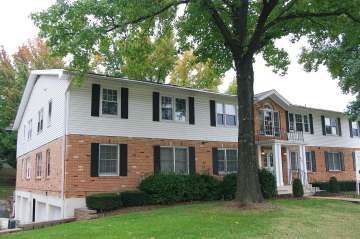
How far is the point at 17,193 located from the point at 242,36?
20739mm

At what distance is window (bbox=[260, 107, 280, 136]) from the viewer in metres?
25.7

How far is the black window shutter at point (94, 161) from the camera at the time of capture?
17.6m

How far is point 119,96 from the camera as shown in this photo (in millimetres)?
19141

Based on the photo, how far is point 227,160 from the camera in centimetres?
2272

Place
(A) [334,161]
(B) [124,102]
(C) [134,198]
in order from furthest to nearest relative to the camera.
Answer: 1. (A) [334,161]
2. (B) [124,102]
3. (C) [134,198]

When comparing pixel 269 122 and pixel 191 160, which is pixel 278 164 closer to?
pixel 269 122

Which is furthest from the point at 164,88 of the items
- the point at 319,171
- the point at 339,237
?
the point at 319,171

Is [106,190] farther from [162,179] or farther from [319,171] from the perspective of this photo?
[319,171]

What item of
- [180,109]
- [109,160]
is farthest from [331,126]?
[109,160]

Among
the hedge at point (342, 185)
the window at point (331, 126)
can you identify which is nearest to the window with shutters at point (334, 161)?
the window at point (331, 126)

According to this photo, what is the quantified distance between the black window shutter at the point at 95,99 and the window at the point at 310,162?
16697 mm

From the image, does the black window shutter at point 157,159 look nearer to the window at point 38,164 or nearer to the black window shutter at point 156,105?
the black window shutter at point 156,105

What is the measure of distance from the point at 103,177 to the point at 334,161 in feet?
65.5

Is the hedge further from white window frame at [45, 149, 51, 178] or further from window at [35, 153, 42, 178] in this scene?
window at [35, 153, 42, 178]
